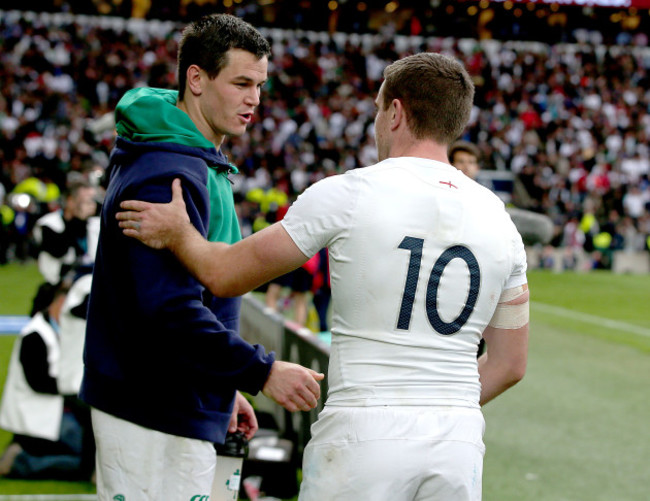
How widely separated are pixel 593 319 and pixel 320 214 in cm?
1268

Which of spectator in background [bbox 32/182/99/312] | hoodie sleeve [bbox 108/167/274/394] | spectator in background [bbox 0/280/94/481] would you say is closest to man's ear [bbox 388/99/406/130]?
hoodie sleeve [bbox 108/167/274/394]

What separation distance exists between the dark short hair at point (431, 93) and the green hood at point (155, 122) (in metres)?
0.60

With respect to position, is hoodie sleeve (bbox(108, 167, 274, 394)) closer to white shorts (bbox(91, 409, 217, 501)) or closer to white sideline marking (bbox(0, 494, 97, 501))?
white shorts (bbox(91, 409, 217, 501))

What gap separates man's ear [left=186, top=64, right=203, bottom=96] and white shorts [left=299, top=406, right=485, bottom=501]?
107 centimetres

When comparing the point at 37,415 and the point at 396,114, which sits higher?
the point at 396,114

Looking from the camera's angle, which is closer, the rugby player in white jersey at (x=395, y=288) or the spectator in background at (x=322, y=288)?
the rugby player in white jersey at (x=395, y=288)

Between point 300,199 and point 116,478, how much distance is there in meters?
0.97

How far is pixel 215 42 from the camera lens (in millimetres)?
2607

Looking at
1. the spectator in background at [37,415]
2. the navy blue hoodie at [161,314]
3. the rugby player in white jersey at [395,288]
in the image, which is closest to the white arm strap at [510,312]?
the rugby player in white jersey at [395,288]

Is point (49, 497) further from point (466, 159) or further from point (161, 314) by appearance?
point (466, 159)

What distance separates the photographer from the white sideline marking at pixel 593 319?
516 inches

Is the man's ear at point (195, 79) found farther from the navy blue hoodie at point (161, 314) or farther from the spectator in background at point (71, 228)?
the spectator in background at point (71, 228)

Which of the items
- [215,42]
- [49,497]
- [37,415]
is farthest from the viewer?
[37,415]

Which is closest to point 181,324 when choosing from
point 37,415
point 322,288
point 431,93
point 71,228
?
point 431,93
